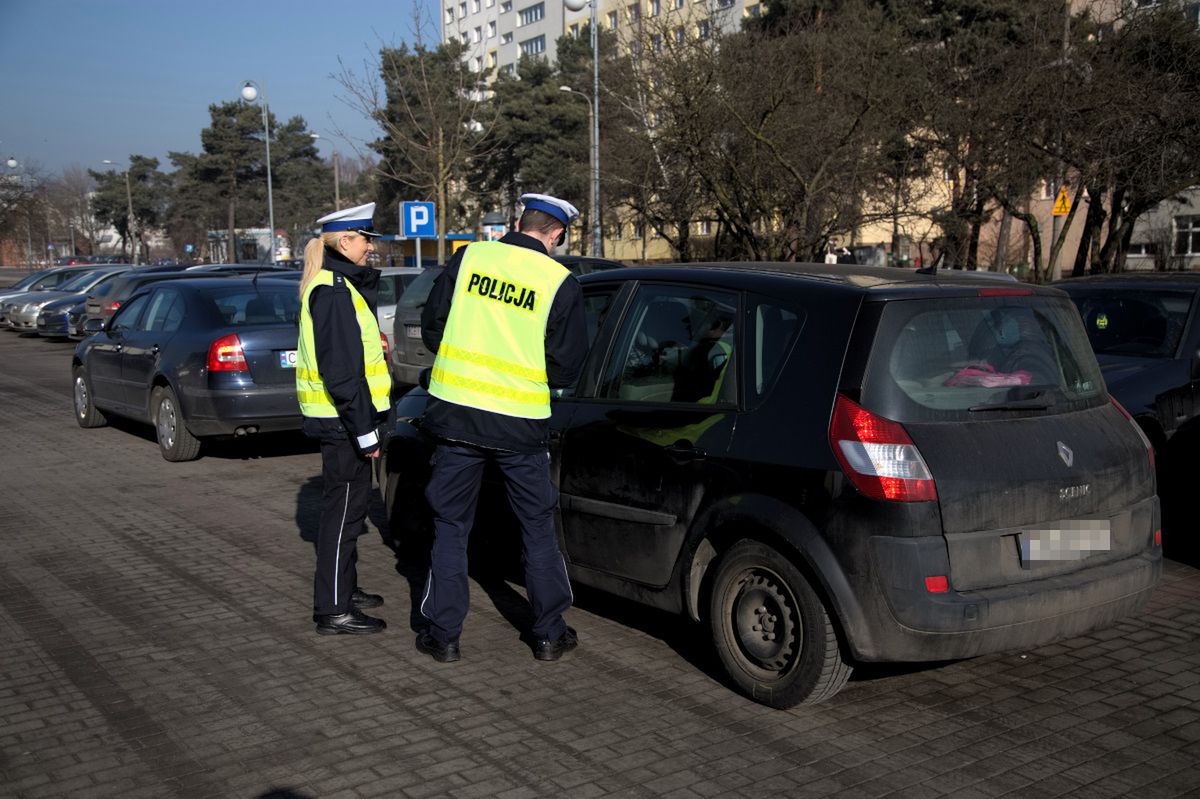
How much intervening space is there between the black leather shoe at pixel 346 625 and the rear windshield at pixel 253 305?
16.9 ft

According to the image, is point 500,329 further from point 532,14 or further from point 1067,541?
point 532,14

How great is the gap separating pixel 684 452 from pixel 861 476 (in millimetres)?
849

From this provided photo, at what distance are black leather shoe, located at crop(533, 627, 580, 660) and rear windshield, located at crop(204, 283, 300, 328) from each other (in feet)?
19.2

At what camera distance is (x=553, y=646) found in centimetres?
488

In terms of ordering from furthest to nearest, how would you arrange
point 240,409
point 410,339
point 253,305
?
point 410,339 → point 253,305 → point 240,409

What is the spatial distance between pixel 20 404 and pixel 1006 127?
15602mm

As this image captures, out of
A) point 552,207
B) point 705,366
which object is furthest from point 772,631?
point 552,207

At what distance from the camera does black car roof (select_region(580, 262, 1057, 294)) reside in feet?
14.5

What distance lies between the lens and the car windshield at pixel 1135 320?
301 inches

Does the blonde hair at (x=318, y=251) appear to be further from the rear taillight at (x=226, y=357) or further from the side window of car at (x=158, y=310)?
the side window of car at (x=158, y=310)

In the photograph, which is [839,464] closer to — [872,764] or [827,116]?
[872,764]

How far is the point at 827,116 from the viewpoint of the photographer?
59.8 feet

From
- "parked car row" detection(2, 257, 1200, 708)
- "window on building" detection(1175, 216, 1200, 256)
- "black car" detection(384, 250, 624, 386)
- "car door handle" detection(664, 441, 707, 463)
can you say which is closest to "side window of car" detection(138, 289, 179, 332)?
"black car" detection(384, 250, 624, 386)

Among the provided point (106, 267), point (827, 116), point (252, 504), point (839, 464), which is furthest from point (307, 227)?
point (839, 464)
